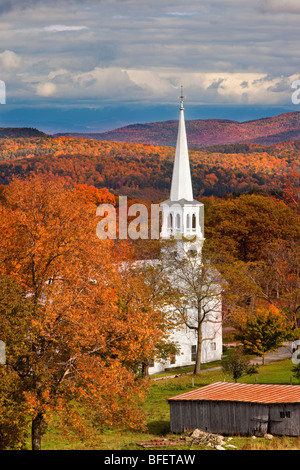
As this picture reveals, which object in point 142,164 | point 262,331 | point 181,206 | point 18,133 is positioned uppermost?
point 18,133

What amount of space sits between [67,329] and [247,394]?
12.1 m

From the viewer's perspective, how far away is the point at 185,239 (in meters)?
55.4

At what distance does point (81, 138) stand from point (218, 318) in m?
127

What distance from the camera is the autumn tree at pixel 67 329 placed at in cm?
2630

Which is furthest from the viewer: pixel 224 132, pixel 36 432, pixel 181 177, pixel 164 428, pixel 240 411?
pixel 224 132

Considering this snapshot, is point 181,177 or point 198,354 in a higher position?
point 181,177

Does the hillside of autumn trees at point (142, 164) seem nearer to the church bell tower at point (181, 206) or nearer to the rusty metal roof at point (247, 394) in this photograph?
the church bell tower at point (181, 206)

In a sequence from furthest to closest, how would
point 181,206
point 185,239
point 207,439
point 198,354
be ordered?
point 181,206, point 185,239, point 198,354, point 207,439

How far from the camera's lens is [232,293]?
5328cm

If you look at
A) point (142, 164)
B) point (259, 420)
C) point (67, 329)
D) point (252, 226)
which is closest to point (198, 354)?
point (259, 420)

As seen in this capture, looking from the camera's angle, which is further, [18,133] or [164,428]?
[18,133]

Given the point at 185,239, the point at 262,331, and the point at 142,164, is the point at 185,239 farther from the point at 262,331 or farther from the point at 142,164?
the point at 142,164
